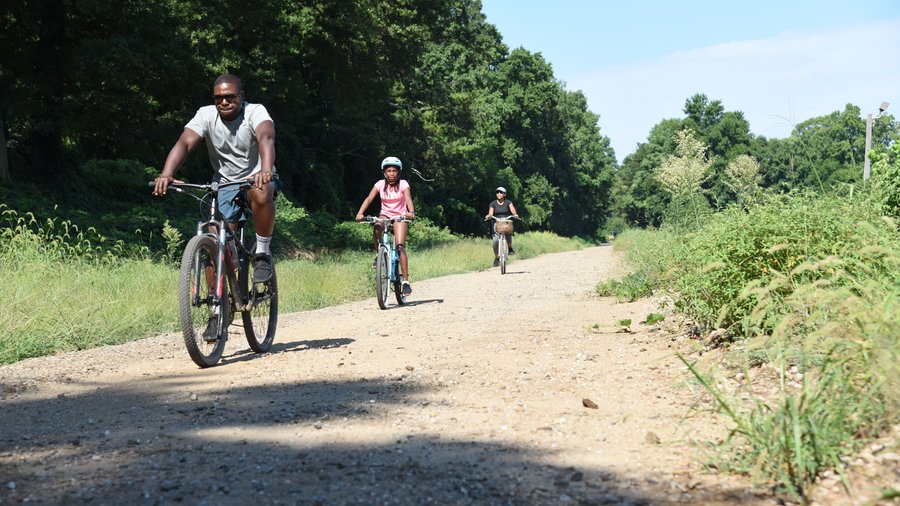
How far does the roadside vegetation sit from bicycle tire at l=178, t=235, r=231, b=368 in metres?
3.38

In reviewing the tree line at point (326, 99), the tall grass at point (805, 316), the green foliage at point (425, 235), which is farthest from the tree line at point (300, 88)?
the tall grass at point (805, 316)

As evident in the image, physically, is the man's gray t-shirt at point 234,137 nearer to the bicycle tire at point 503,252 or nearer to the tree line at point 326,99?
the tree line at point 326,99

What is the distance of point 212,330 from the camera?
243 inches

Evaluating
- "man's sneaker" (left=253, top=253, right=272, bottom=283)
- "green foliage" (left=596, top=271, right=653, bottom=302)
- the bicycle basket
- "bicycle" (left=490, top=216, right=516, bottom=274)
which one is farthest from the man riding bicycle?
the bicycle basket

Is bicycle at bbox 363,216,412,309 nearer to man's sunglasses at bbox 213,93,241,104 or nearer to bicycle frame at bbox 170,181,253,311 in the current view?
bicycle frame at bbox 170,181,253,311

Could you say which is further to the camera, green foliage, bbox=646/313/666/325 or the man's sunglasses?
green foliage, bbox=646/313/666/325

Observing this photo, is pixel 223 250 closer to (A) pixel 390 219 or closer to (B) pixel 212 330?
(B) pixel 212 330

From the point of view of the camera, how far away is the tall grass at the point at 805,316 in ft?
9.77

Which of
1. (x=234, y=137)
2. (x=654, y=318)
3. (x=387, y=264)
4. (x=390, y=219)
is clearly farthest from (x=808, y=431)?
(x=390, y=219)

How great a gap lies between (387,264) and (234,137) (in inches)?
186

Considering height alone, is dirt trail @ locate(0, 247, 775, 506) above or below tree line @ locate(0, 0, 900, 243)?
below

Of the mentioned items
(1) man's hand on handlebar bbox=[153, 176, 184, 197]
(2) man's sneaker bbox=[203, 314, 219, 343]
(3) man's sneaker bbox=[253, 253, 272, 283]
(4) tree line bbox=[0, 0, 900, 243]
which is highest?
(4) tree line bbox=[0, 0, 900, 243]

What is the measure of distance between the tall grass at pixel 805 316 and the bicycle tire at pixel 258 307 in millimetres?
3343

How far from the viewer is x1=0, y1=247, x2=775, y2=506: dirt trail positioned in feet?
9.81
